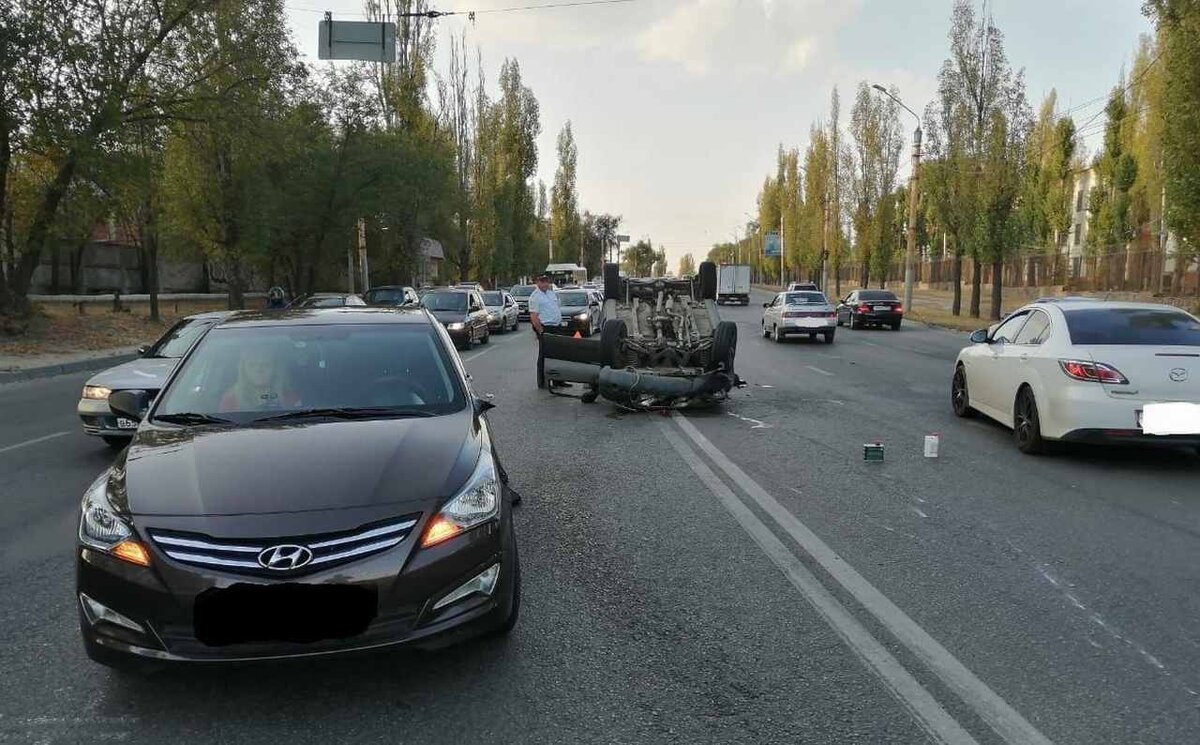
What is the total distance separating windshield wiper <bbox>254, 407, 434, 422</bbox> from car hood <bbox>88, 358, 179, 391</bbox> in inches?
181

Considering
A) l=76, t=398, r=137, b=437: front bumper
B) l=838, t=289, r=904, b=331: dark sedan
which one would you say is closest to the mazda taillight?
l=76, t=398, r=137, b=437: front bumper

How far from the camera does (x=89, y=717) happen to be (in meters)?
3.33

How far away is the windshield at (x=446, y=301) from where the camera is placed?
25.1 metres

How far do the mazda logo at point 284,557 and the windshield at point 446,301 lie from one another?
866 inches

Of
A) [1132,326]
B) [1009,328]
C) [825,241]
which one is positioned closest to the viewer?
[1132,326]

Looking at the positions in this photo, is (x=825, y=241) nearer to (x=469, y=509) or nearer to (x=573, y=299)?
(x=573, y=299)

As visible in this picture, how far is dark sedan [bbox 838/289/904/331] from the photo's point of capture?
34.0 metres

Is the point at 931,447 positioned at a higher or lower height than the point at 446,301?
lower

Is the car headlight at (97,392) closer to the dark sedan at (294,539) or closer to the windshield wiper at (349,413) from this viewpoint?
the dark sedan at (294,539)

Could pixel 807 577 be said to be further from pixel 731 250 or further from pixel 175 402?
pixel 731 250

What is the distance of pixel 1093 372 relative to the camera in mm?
7750

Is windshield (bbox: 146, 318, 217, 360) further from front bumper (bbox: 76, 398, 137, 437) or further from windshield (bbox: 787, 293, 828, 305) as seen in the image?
windshield (bbox: 787, 293, 828, 305)

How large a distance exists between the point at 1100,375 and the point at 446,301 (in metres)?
20.0

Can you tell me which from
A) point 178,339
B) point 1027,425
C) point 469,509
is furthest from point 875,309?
point 469,509
